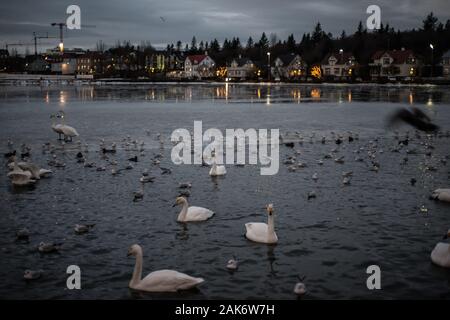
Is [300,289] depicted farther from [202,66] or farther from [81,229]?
[202,66]

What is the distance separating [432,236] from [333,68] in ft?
443

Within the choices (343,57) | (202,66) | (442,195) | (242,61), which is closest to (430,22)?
(343,57)

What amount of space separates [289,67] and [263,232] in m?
150

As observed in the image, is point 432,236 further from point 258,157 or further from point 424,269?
point 258,157

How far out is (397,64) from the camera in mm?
124750

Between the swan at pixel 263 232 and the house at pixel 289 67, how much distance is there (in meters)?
144

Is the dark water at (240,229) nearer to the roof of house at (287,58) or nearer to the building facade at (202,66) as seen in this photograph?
the roof of house at (287,58)

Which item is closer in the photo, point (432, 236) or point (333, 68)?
point (432, 236)

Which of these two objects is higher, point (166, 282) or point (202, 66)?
point (202, 66)

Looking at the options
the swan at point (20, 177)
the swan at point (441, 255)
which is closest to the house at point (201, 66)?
the swan at point (20, 177)

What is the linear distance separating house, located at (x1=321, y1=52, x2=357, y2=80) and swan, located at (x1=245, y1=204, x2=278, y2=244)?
417ft

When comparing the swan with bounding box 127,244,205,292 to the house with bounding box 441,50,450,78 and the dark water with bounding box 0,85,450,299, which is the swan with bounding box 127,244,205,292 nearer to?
the dark water with bounding box 0,85,450,299

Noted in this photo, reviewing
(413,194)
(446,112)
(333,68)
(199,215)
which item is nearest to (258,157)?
(413,194)
